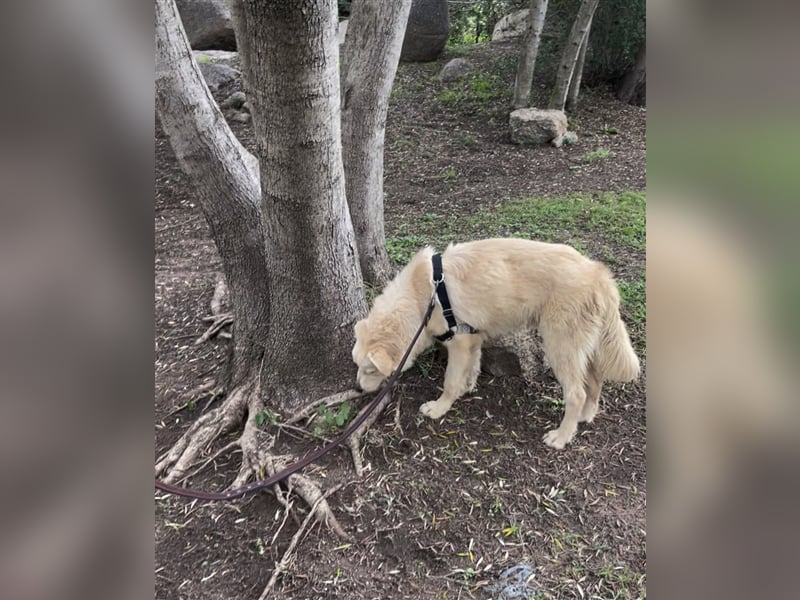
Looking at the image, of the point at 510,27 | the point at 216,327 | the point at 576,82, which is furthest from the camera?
the point at 510,27

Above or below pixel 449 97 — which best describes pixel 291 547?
below

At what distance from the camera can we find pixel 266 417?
3.87 metres

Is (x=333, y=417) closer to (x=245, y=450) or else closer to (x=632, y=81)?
(x=245, y=450)

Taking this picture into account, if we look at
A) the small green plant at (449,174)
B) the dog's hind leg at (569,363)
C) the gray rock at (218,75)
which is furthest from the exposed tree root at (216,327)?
the gray rock at (218,75)

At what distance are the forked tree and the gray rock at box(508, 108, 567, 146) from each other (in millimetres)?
6227

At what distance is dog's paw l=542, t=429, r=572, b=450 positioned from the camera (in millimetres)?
3672

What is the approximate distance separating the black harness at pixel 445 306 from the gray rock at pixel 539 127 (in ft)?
22.9

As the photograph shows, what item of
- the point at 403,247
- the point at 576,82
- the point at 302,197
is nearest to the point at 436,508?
the point at 302,197

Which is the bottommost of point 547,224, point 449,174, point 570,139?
point 449,174

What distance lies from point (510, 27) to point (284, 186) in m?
15.0

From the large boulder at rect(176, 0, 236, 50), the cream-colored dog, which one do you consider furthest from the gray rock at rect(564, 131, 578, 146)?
the large boulder at rect(176, 0, 236, 50)

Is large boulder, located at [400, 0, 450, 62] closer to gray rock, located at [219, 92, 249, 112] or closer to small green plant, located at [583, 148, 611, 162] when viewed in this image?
gray rock, located at [219, 92, 249, 112]

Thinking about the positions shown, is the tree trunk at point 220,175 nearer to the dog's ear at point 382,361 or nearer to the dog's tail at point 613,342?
the dog's ear at point 382,361
